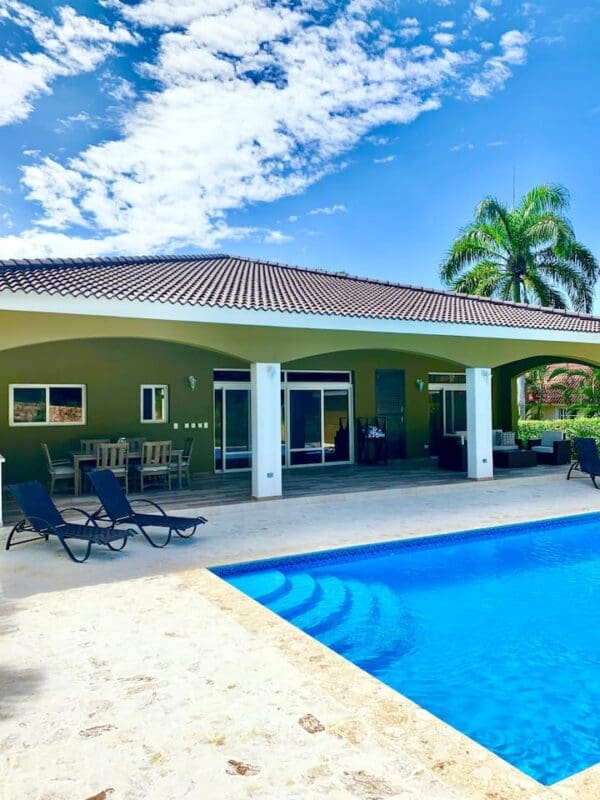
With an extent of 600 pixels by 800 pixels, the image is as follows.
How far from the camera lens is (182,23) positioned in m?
16.5

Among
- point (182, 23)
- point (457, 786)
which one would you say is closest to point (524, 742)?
point (457, 786)

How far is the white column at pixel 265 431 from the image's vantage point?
1281 cm

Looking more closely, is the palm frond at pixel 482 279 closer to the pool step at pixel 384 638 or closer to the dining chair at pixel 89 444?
the dining chair at pixel 89 444

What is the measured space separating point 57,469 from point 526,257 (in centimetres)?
2266

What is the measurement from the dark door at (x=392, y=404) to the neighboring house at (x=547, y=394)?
39.0 feet

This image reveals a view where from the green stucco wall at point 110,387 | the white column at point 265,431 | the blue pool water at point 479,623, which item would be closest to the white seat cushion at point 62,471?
the green stucco wall at point 110,387

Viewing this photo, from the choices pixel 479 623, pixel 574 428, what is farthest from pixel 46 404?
pixel 574 428

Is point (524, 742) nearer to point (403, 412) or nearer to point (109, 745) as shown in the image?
point (109, 745)

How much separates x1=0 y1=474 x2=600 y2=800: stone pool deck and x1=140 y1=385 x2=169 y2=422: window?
28.0ft

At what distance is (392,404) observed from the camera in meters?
20.3

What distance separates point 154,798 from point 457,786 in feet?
5.61

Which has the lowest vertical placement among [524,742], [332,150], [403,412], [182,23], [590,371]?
[524,742]

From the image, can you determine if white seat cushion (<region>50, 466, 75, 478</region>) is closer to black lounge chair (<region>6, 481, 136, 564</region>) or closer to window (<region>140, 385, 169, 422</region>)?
window (<region>140, 385, 169, 422</region>)

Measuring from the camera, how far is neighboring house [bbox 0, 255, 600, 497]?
1171 cm
